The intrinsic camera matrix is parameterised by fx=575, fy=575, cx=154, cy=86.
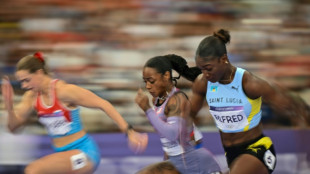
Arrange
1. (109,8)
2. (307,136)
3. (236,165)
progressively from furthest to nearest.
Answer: (109,8), (307,136), (236,165)

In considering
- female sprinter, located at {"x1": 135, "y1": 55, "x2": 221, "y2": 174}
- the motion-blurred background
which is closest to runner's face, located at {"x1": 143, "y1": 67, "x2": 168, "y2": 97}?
female sprinter, located at {"x1": 135, "y1": 55, "x2": 221, "y2": 174}

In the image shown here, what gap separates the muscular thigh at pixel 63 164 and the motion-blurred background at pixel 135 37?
207 cm

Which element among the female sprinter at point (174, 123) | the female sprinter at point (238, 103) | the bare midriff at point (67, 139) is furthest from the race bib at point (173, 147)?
the bare midriff at point (67, 139)

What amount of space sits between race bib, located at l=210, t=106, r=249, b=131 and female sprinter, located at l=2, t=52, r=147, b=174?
74cm

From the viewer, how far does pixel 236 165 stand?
4.04 metres

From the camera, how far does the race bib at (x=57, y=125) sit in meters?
4.38

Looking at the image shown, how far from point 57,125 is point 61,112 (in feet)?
0.36

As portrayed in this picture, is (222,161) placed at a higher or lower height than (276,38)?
lower

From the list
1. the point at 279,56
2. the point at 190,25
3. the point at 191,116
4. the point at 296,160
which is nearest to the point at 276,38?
the point at 279,56

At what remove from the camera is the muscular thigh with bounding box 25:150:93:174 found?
13.7 feet

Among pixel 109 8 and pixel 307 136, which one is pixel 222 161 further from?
pixel 109 8

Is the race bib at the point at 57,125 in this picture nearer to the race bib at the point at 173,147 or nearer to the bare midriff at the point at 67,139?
the bare midriff at the point at 67,139

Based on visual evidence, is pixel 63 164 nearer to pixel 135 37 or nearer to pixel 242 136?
pixel 242 136

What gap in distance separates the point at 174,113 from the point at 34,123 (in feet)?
8.81
